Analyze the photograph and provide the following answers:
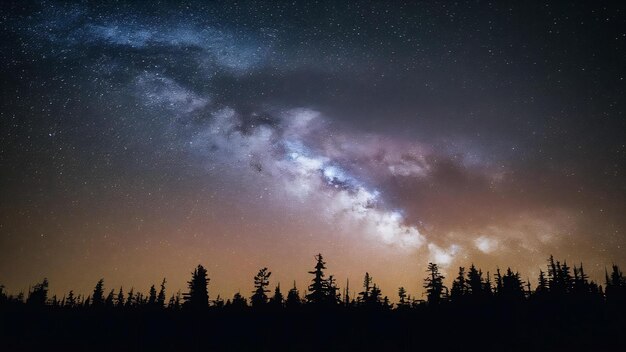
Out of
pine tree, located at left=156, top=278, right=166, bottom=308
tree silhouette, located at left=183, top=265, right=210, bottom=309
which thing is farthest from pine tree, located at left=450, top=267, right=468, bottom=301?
pine tree, located at left=156, top=278, right=166, bottom=308

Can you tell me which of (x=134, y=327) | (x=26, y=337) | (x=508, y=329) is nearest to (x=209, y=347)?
(x=134, y=327)

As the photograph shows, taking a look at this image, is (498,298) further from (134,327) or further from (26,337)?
(26,337)

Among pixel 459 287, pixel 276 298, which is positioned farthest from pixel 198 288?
pixel 459 287

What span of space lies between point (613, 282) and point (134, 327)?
9472cm

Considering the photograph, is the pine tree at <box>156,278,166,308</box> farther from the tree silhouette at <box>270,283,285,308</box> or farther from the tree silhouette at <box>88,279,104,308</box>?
the tree silhouette at <box>270,283,285,308</box>

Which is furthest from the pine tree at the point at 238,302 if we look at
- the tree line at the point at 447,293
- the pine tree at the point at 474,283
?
the pine tree at the point at 474,283

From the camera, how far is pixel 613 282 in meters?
78.6

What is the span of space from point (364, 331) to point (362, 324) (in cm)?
146

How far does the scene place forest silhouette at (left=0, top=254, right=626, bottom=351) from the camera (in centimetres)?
4983

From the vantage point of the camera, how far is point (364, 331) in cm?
5591

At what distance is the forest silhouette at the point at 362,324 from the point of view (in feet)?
163

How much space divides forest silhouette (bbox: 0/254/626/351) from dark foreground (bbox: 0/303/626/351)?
5.6 inches

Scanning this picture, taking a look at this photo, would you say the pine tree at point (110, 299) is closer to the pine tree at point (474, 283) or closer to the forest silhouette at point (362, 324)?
the forest silhouette at point (362, 324)

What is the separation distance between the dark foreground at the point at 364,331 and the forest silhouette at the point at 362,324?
0.47 ft
